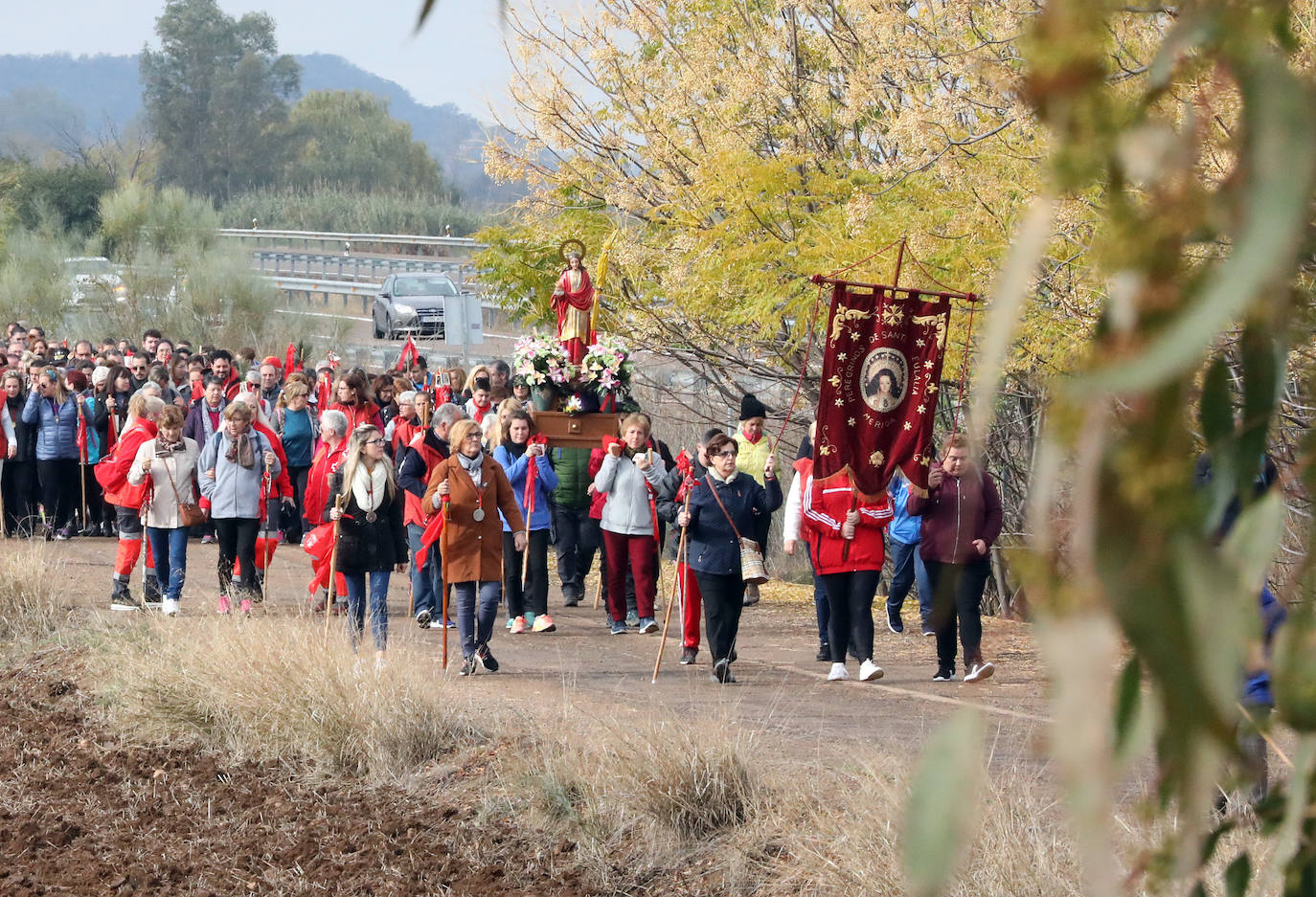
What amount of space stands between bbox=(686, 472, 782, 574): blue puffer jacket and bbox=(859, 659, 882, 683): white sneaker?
101 cm

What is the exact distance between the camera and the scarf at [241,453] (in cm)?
1182

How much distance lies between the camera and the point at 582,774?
7.29m

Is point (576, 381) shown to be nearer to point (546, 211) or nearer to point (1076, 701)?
point (546, 211)

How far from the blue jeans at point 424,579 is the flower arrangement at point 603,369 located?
7.61ft

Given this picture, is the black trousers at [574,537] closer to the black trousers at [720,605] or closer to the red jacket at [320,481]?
the red jacket at [320,481]

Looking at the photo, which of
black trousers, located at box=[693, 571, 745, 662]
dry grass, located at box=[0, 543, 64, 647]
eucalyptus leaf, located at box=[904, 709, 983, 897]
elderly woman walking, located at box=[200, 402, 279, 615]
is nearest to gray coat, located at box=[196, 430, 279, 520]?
elderly woman walking, located at box=[200, 402, 279, 615]

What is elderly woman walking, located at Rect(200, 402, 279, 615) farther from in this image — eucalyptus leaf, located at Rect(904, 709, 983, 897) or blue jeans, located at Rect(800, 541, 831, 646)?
eucalyptus leaf, located at Rect(904, 709, 983, 897)

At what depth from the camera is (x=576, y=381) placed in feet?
46.0

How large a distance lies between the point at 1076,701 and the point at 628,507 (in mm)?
11271

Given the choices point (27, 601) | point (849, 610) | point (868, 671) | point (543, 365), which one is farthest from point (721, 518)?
point (27, 601)

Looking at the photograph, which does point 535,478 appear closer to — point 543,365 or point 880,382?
point 543,365

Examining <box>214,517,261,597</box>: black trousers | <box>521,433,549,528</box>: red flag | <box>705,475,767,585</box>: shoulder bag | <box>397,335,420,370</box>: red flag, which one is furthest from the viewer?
<box>397,335,420,370</box>: red flag

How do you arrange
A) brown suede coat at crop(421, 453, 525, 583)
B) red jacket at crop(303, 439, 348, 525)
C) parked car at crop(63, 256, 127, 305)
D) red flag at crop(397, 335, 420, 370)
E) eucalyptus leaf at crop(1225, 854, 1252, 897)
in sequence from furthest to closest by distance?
parked car at crop(63, 256, 127, 305) → red flag at crop(397, 335, 420, 370) → red jacket at crop(303, 439, 348, 525) → brown suede coat at crop(421, 453, 525, 583) → eucalyptus leaf at crop(1225, 854, 1252, 897)

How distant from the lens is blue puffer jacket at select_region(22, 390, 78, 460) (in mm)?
15930
